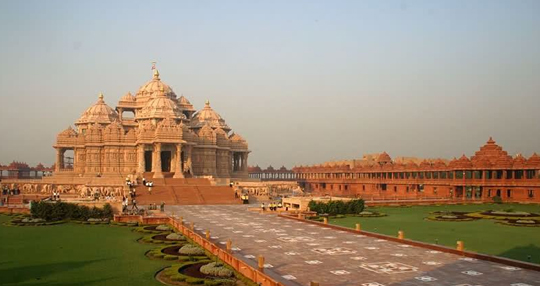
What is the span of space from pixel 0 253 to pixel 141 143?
48.8m

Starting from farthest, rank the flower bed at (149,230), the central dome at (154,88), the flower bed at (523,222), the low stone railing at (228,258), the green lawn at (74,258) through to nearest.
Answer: the central dome at (154,88) < the flower bed at (523,222) < the flower bed at (149,230) < the green lawn at (74,258) < the low stone railing at (228,258)

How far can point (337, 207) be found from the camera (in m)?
44.7

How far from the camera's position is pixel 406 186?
→ 76688mm

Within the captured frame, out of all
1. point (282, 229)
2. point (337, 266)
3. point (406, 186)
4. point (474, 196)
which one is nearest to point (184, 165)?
point (406, 186)

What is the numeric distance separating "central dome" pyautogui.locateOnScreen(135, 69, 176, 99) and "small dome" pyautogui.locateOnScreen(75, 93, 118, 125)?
17.8 feet

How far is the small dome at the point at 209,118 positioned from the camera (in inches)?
3694

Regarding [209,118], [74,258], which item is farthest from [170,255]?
[209,118]

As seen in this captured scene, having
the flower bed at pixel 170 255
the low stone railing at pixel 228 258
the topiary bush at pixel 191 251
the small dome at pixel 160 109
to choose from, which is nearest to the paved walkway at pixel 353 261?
Result: the low stone railing at pixel 228 258

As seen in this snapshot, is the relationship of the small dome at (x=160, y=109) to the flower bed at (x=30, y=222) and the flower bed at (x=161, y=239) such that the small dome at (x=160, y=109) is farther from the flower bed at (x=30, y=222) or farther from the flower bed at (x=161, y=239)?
the flower bed at (x=161, y=239)

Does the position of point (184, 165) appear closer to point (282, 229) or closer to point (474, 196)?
point (474, 196)

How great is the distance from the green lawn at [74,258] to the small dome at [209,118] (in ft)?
197

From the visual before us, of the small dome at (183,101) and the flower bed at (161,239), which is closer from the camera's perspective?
the flower bed at (161,239)

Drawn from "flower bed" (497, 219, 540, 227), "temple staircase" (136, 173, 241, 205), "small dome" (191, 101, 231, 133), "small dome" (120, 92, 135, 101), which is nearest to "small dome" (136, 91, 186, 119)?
"small dome" (120, 92, 135, 101)

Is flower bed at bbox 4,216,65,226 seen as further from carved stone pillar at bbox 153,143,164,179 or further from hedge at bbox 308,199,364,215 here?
carved stone pillar at bbox 153,143,164,179
